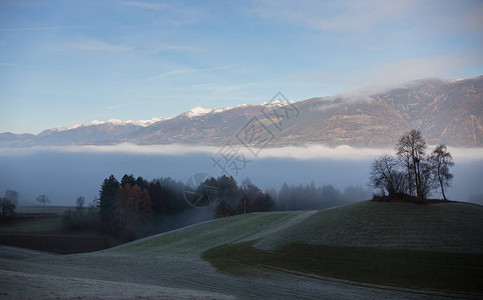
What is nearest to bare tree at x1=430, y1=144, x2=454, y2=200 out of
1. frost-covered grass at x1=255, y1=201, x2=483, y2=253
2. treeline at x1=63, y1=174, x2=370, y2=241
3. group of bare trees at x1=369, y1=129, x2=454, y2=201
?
group of bare trees at x1=369, y1=129, x2=454, y2=201

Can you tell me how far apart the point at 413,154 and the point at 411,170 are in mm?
2845

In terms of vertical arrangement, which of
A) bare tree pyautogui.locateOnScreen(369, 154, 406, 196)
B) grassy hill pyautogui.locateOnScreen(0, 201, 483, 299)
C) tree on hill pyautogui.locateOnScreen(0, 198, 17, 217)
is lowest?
grassy hill pyautogui.locateOnScreen(0, 201, 483, 299)

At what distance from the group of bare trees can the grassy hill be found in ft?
19.6

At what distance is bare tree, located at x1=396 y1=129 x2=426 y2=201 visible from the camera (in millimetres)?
57156

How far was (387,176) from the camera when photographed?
5812 centimetres

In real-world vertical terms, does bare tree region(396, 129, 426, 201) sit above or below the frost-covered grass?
above

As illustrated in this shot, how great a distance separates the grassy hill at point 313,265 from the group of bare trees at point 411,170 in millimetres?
5972

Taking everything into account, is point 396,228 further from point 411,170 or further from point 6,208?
point 6,208

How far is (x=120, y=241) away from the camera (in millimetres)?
102312

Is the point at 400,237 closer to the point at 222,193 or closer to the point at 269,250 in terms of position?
the point at 269,250

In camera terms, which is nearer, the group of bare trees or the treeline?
the group of bare trees

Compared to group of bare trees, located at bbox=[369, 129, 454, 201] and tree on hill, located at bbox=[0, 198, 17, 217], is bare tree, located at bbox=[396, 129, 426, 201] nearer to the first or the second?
group of bare trees, located at bbox=[369, 129, 454, 201]

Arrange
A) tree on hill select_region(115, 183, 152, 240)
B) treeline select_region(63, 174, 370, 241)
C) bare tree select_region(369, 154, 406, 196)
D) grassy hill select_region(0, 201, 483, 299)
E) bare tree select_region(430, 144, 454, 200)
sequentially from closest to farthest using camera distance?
grassy hill select_region(0, 201, 483, 299) < bare tree select_region(369, 154, 406, 196) < bare tree select_region(430, 144, 454, 200) < tree on hill select_region(115, 183, 152, 240) < treeline select_region(63, 174, 370, 241)

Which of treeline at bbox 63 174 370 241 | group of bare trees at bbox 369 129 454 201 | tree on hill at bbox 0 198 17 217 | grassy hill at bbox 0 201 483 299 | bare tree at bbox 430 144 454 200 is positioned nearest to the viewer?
grassy hill at bbox 0 201 483 299
